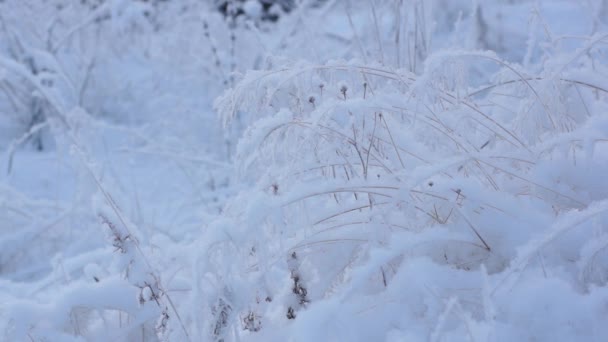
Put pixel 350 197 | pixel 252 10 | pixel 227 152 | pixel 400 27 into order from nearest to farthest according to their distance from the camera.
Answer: pixel 350 197
pixel 400 27
pixel 227 152
pixel 252 10

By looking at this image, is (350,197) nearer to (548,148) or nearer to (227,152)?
(548,148)

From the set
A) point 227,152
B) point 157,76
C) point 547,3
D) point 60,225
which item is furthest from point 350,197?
point 547,3

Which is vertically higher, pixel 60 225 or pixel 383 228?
pixel 383 228

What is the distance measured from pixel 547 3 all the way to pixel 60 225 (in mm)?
4229

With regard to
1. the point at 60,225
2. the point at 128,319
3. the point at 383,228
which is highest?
the point at 383,228

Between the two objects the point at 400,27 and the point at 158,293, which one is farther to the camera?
the point at 400,27

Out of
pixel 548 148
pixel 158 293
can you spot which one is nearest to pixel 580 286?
pixel 548 148

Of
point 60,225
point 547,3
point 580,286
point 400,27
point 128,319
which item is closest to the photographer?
point 580,286

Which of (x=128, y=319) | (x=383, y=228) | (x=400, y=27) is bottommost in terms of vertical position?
(x=128, y=319)

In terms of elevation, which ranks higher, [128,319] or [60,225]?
[128,319]

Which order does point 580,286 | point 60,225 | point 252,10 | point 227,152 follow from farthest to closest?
point 252,10 → point 227,152 → point 60,225 → point 580,286

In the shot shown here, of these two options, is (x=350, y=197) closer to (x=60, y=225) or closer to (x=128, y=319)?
(x=128, y=319)

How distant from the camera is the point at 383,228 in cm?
73

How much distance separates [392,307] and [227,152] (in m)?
1.87
